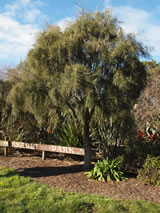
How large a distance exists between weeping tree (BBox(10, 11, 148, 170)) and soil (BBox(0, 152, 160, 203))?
5.24ft

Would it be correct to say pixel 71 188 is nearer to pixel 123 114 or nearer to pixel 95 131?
pixel 123 114

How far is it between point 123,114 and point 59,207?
259 centimetres

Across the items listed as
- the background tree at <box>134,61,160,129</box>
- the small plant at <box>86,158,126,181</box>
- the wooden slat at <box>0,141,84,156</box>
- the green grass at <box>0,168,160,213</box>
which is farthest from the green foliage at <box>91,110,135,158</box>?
the background tree at <box>134,61,160,129</box>

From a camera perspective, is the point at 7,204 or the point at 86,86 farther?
the point at 86,86

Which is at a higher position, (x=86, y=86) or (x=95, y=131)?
(x=86, y=86)

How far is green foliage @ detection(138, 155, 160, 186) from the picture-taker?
204 inches

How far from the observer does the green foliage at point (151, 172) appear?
518 cm

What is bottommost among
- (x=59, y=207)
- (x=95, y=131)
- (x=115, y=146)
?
(x=59, y=207)

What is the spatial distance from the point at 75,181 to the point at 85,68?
2.74 m

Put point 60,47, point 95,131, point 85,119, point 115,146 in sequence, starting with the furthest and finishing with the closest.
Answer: point 95,131, point 115,146, point 85,119, point 60,47

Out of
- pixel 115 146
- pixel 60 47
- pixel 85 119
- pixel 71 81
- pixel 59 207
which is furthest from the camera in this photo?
pixel 115 146

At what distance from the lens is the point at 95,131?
761 cm

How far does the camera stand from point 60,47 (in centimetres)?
528

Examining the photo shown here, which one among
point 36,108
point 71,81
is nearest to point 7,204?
point 36,108
